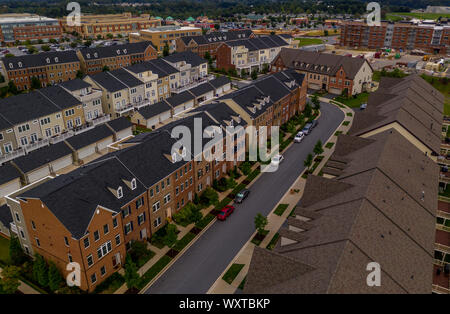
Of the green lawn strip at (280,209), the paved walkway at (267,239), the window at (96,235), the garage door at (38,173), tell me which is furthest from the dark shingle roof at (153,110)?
the window at (96,235)

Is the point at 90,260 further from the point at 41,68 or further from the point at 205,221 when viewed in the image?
the point at 41,68

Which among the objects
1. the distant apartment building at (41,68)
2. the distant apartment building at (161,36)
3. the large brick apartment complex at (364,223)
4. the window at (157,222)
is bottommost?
the window at (157,222)

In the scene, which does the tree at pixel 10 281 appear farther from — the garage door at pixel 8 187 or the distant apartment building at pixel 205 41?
the distant apartment building at pixel 205 41

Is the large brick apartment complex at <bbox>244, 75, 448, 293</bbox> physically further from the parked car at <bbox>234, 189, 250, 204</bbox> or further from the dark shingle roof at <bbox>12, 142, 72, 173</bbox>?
the dark shingle roof at <bbox>12, 142, 72, 173</bbox>

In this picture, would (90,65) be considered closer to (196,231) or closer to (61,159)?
(61,159)

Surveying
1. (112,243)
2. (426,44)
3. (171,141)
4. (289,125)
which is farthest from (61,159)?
(426,44)
